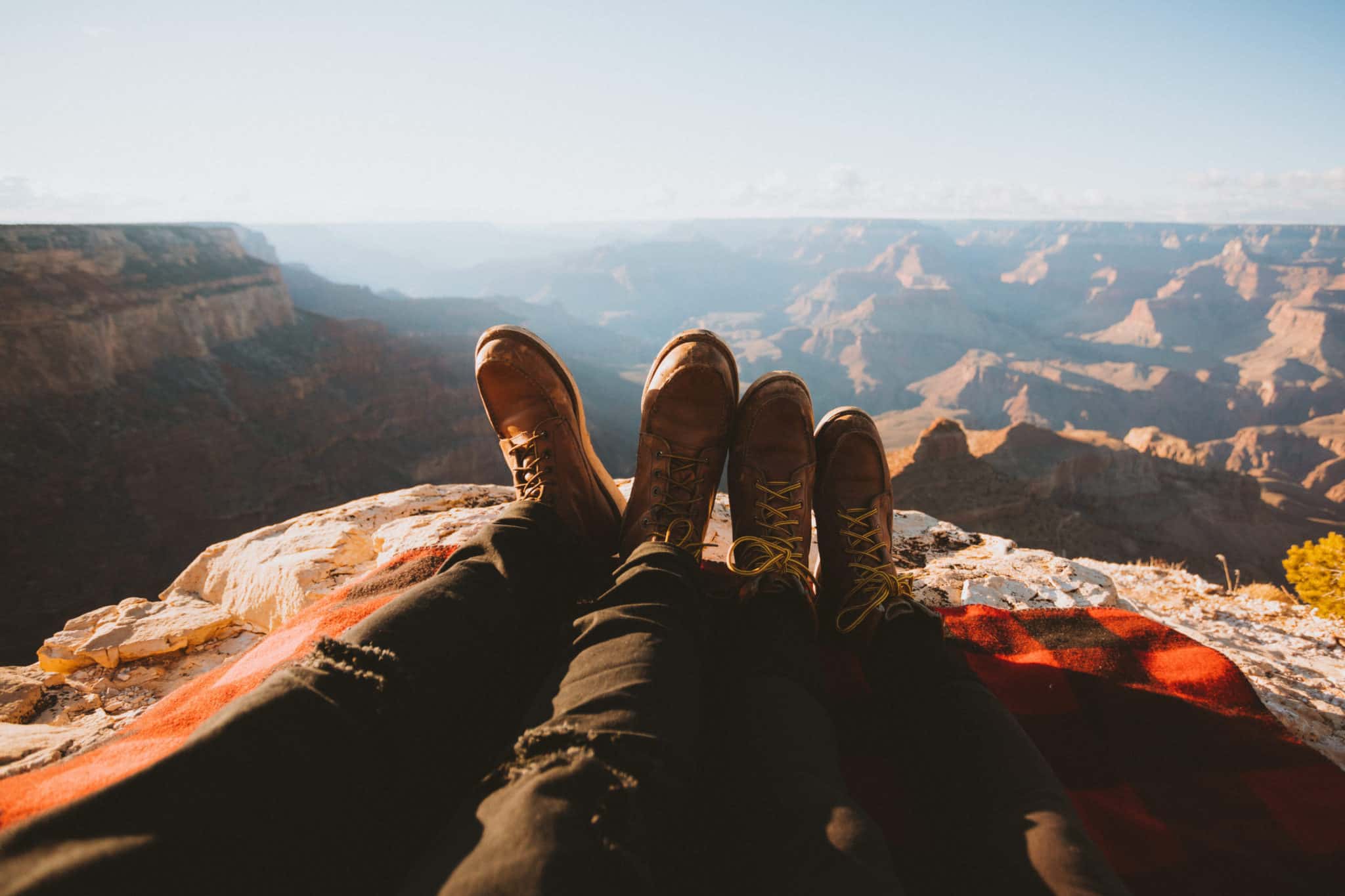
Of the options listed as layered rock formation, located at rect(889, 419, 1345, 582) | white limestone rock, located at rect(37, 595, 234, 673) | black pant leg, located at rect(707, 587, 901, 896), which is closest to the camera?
black pant leg, located at rect(707, 587, 901, 896)

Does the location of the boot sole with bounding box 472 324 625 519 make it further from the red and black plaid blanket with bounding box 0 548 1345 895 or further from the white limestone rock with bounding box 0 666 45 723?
the white limestone rock with bounding box 0 666 45 723

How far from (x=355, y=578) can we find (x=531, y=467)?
75 cm

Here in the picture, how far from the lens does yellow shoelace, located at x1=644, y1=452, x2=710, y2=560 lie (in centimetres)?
176

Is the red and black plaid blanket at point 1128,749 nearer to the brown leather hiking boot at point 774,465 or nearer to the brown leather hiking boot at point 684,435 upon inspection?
the brown leather hiking boot at point 774,465

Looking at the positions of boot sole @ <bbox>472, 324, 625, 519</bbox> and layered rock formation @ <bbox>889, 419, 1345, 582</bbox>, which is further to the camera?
layered rock formation @ <bbox>889, 419, 1345, 582</bbox>

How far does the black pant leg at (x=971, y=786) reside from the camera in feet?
2.59

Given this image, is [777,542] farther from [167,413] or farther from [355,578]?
[167,413]

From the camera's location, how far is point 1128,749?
122cm

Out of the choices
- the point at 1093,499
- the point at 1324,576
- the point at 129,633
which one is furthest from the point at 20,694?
the point at 1093,499

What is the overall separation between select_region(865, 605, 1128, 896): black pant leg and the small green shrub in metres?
2.03

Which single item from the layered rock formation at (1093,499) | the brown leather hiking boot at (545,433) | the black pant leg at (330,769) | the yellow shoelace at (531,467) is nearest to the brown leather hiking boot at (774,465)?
the brown leather hiking boot at (545,433)

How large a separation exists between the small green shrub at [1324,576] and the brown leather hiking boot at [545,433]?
2609 millimetres

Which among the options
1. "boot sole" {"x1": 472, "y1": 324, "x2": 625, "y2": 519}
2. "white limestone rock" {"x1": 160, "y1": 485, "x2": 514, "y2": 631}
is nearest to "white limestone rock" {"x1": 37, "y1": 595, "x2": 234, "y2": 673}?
"white limestone rock" {"x1": 160, "y1": 485, "x2": 514, "y2": 631}

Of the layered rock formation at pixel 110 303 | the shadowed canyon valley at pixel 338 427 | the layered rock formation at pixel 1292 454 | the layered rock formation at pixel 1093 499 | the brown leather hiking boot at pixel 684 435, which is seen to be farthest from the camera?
the layered rock formation at pixel 1292 454
